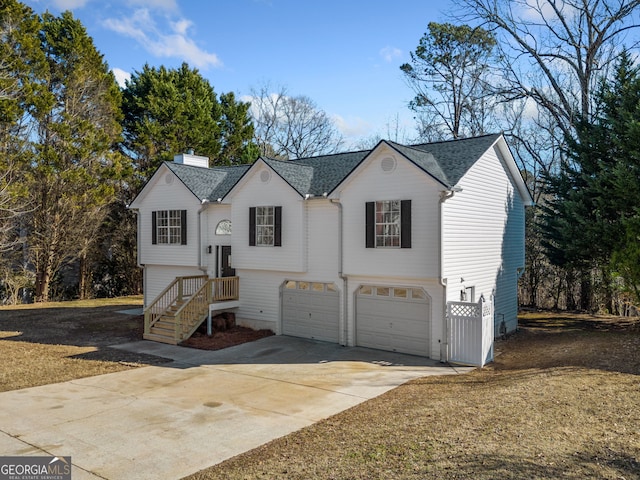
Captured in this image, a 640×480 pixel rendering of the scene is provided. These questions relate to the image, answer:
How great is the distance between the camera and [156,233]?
21.2 metres

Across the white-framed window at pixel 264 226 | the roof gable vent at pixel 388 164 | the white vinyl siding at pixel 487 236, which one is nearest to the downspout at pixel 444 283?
the white vinyl siding at pixel 487 236

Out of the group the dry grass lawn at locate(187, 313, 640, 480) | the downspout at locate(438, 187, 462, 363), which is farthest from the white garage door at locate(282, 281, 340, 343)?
the dry grass lawn at locate(187, 313, 640, 480)

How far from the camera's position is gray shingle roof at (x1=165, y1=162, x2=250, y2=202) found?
20.2 m

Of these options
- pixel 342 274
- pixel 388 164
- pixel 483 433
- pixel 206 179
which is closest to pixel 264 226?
pixel 342 274

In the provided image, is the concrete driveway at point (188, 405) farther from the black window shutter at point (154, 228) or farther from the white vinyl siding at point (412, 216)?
the black window shutter at point (154, 228)

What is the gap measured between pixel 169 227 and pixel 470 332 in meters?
13.3

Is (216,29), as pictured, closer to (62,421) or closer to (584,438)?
(62,421)

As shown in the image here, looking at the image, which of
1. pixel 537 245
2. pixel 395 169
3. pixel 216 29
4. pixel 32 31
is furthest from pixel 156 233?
pixel 537 245

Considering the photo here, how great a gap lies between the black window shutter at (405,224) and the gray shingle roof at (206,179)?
8216 mm

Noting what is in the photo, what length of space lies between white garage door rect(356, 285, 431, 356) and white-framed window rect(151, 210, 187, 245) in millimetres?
8547

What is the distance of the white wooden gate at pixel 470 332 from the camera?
1334 centimetres

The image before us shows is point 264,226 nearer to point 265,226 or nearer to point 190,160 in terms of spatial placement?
point 265,226

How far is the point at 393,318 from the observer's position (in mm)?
15141

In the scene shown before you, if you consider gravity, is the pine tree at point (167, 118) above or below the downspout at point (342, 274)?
above
